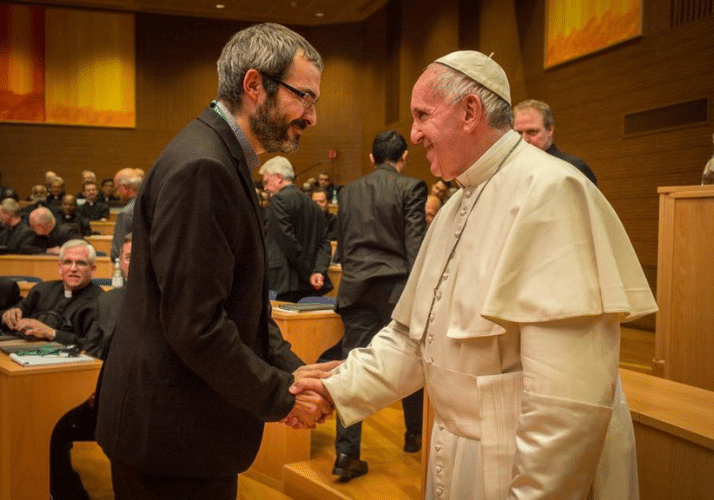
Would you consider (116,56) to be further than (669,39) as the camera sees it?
Yes

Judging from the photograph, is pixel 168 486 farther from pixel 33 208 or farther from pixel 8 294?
pixel 33 208

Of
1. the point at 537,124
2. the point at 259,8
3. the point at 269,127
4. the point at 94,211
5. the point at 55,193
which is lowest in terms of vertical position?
the point at 94,211

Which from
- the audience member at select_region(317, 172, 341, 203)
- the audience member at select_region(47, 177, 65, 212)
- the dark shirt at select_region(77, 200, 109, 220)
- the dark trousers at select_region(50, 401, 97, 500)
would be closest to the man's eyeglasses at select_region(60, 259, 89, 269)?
the dark trousers at select_region(50, 401, 97, 500)

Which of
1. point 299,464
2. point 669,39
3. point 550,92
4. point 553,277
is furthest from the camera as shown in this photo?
point 550,92

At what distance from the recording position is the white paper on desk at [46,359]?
3.29 meters

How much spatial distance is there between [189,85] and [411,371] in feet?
49.0

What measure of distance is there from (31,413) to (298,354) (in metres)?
1.49

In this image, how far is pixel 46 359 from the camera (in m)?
3.36

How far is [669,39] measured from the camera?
741 centimetres

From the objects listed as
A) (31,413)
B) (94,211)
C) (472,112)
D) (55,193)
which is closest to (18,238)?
(55,193)

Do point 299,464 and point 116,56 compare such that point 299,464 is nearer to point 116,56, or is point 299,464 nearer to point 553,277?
point 553,277

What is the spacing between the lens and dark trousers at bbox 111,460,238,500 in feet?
5.26

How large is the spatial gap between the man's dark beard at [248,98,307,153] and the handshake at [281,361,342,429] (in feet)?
1.91

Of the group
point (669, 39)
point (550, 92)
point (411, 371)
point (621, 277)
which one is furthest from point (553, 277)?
point (550, 92)
